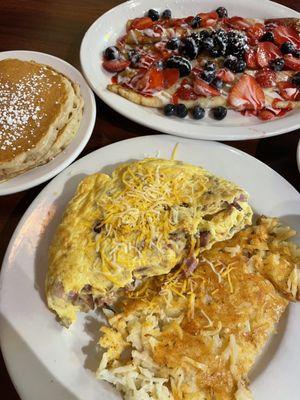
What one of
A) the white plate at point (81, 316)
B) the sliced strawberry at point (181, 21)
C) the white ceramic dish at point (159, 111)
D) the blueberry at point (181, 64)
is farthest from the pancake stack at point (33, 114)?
the sliced strawberry at point (181, 21)

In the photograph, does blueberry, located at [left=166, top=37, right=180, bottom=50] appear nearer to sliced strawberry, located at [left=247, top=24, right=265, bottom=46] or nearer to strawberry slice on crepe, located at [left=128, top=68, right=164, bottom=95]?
strawberry slice on crepe, located at [left=128, top=68, right=164, bottom=95]

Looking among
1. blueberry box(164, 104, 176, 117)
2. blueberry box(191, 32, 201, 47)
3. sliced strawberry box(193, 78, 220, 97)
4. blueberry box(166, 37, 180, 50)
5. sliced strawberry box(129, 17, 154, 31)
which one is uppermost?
sliced strawberry box(129, 17, 154, 31)

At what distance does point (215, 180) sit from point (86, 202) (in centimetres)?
55

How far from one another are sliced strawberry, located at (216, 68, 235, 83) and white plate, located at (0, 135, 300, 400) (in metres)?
0.66

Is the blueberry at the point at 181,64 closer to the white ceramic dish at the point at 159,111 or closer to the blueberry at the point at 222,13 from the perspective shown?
the white ceramic dish at the point at 159,111

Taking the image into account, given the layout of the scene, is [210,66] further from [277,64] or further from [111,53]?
[111,53]

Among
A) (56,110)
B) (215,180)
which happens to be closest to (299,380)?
(215,180)

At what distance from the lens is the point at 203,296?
1692 millimetres

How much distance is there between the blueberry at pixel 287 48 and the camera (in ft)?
9.04

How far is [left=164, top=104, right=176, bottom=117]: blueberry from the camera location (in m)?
2.40

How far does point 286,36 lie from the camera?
9.26 feet

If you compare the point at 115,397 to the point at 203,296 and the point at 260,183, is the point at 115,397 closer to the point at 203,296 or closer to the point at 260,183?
the point at 203,296

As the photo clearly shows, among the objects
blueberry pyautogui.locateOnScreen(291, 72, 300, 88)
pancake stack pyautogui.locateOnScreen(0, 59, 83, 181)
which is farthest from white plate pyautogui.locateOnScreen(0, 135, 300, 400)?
blueberry pyautogui.locateOnScreen(291, 72, 300, 88)

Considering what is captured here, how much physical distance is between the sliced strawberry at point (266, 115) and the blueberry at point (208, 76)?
0.36 meters
